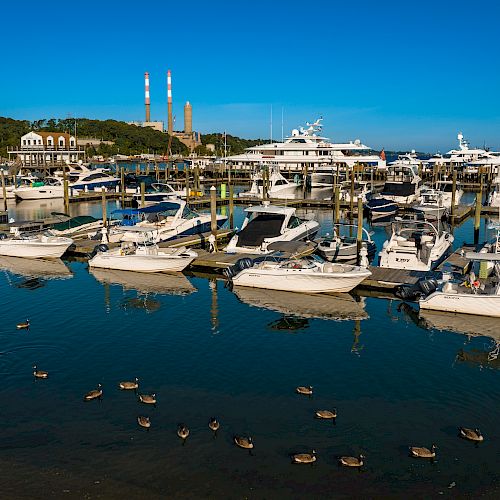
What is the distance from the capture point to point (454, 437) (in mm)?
12039

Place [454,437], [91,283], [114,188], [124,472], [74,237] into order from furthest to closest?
[114,188] → [74,237] → [91,283] → [454,437] → [124,472]

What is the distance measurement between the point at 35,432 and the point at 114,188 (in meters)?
57.7

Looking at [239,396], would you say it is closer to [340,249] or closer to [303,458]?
[303,458]

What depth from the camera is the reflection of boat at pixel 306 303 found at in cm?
2075

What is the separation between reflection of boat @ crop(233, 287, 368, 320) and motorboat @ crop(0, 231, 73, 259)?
10957 mm

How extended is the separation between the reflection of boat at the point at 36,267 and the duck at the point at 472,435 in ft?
65.0

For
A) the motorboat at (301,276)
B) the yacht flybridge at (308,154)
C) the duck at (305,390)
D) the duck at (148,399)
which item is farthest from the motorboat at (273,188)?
the duck at (148,399)

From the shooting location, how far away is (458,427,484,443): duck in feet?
38.8

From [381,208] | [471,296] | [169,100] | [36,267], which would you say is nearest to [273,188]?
[381,208]

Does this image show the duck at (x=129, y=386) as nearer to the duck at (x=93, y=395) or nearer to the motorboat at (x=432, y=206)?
the duck at (x=93, y=395)

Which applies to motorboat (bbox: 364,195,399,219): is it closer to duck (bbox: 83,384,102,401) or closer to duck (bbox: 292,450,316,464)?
duck (bbox: 83,384,102,401)

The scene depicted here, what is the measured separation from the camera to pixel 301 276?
22.2 m

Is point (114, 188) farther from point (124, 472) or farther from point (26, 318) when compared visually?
point (124, 472)

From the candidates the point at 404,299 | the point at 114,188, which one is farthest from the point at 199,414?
the point at 114,188
